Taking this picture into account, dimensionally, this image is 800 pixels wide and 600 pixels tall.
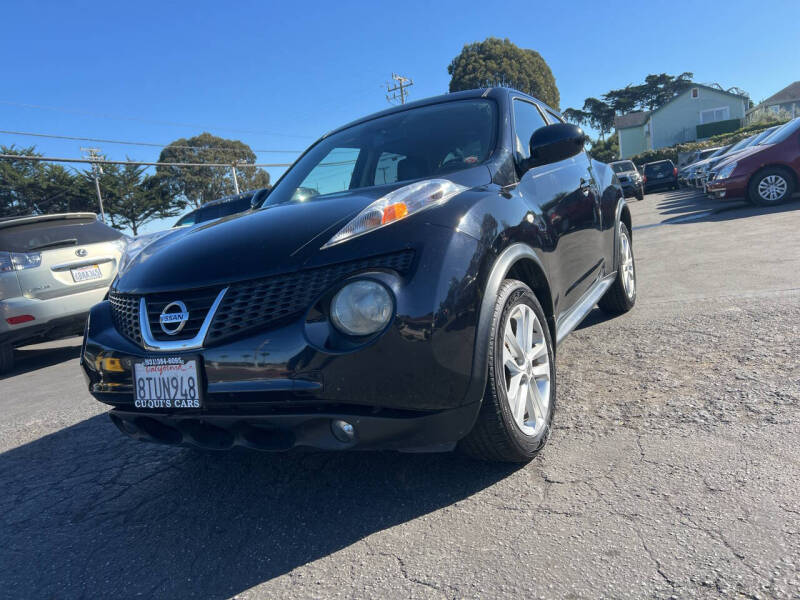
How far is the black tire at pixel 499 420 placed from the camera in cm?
216

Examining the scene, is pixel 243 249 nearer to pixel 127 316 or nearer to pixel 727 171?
pixel 127 316

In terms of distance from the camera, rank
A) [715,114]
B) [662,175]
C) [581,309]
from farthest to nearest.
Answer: [715,114] → [662,175] → [581,309]

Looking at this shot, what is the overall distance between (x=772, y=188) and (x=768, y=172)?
1.04ft

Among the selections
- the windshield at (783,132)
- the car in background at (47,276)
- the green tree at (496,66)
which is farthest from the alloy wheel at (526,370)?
the green tree at (496,66)

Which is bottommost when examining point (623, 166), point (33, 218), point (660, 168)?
point (660, 168)

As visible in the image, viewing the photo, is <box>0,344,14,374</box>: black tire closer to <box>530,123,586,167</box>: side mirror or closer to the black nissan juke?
the black nissan juke

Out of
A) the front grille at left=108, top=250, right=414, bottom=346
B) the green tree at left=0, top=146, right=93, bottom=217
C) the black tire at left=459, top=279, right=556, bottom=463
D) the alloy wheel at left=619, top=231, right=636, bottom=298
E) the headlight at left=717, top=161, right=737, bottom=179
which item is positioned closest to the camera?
the front grille at left=108, top=250, right=414, bottom=346

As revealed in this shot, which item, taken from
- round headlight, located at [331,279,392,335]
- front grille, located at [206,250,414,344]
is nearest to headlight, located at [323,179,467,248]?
front grille, located at [206,250,414,344]

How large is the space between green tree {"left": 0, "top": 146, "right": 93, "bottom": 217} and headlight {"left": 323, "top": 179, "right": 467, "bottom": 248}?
42800 mm

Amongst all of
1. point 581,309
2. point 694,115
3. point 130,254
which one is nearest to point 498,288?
point 581,309

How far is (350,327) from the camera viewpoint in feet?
6.52

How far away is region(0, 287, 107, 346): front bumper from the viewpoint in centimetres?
581

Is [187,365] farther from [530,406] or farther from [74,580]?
[530,406]

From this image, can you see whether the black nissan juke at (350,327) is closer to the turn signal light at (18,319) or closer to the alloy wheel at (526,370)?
the alloy wheel at (526,370)
